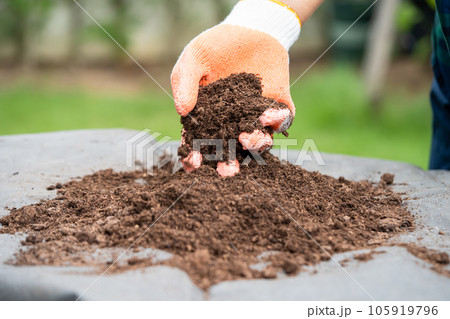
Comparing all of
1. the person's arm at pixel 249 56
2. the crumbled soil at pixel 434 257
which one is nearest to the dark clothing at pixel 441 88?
the person's arm at pixel 249 56

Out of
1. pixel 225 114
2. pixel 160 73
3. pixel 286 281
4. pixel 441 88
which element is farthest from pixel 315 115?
pixel 286 281

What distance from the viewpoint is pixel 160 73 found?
19.1 ft

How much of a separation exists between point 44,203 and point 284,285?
87 cm

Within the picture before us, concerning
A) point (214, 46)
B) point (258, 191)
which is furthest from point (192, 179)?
point (214, 46)

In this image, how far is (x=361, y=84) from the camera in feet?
16.4

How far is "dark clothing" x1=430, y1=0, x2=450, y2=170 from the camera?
5.81 feet

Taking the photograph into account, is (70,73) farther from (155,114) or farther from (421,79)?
(421,79)

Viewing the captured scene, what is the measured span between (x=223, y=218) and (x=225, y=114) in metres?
0.40

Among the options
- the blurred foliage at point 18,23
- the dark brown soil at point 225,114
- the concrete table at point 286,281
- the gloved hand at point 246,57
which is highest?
the blurred foliage at point 18,23

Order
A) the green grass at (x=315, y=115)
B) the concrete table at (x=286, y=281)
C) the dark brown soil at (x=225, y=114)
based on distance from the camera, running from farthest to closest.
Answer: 1. the green grass at (x=315, y=115)
2. the dark brown soil at (x=225, y=114)
3. the concrete table at (x=286, y=281)

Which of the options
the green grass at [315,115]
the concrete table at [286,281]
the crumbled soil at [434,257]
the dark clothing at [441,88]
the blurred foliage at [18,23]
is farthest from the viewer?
the blurred foliage at [18,23]

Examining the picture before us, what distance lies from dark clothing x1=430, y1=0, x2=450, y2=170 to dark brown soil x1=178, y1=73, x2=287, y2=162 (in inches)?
29.9

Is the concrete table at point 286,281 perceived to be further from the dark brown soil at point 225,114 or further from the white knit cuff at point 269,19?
the white knit cuff at point 269,19

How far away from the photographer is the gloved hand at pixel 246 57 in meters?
1.49
